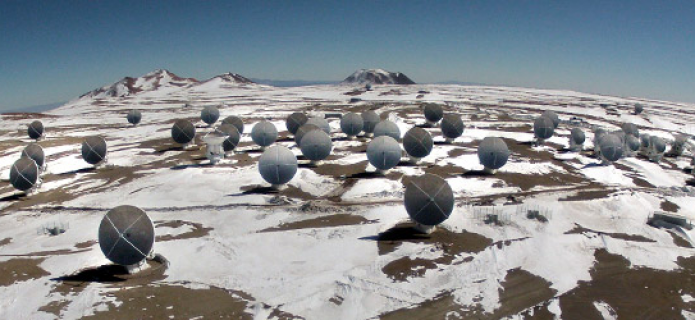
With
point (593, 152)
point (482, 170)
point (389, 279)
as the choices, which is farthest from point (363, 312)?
point (593, 152)

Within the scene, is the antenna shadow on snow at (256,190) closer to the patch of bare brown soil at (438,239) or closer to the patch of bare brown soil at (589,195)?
the patch of bare brown soil at (438,239)

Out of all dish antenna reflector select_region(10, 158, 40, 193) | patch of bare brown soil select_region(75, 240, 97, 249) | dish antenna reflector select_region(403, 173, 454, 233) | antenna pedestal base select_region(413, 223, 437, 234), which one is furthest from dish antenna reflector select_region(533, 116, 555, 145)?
dish antenna reflector select_region(10, 158, 40, 193)

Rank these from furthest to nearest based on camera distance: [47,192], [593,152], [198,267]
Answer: [593,152] < [47,192] < [198,267]

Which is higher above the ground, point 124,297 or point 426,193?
point 426,193

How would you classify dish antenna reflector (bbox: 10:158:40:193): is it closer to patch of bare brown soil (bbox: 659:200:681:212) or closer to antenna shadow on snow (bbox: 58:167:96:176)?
antenna shadow on snow (bbox: 58:167:96:176)

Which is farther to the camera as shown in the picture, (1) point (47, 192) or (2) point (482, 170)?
(2) point (482, 170)

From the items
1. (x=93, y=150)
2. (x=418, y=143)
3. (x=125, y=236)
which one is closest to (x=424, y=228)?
(x=125, y=236)

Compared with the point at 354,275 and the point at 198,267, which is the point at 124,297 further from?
the point at 354,275

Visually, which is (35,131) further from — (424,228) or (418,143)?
(424,228)
